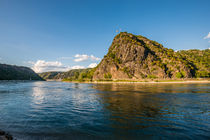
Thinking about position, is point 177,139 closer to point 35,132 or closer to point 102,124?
Answer: point 102,124

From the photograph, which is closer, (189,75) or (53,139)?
(53,139)

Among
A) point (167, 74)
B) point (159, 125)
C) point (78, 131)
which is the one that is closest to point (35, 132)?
point (78, 131)

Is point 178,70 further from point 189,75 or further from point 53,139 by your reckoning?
point 53,139

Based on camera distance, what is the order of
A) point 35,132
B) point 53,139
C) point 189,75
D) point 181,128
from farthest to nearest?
1. point 189,75
2. point 181,128
3. point 35,132
4. point 53,139

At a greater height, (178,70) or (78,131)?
(178,70)

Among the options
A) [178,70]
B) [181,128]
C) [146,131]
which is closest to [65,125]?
[146,131]

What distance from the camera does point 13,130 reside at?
11.8 meters

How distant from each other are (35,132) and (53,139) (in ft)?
8.96

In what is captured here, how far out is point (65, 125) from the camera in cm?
1338

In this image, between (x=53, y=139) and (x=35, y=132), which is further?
(x=35, y=132)

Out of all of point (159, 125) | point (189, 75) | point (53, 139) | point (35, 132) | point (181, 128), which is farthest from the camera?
point (189, 75)

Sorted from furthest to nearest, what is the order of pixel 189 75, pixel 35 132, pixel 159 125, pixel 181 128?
pixel 189 75
pixel 159 125
pixel 181 128
pixel 35 132

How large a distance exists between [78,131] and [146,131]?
21.8 feet

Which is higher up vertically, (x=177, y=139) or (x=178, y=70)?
(x=178, y=70)
